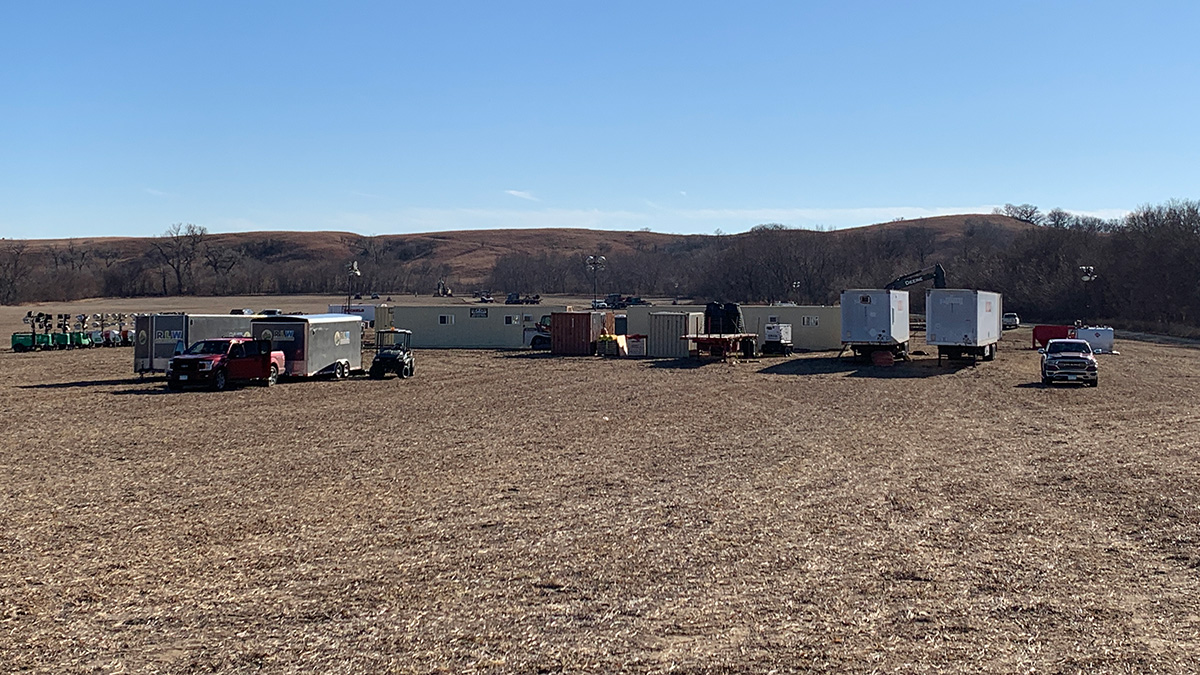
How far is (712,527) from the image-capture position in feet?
40.7

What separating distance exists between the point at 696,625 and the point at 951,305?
33512 millimetres

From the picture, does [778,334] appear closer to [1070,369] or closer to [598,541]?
[1070,369]

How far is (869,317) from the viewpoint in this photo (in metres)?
40.8

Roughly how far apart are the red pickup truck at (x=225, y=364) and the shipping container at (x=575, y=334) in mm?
18332

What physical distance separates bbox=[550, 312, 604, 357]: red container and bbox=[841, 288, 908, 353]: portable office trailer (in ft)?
41.5

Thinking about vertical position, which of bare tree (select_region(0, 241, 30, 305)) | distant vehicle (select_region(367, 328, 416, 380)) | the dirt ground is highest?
bare tree (select_region(0, 241, 30, 305))

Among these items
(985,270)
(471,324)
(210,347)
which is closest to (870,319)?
(471,324)

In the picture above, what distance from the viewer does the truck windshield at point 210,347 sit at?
31.5 metres

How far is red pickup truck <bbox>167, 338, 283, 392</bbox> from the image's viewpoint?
30.6 m

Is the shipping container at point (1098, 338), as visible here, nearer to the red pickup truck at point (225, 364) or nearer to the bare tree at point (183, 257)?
the red pickup truck at point (225, 364)

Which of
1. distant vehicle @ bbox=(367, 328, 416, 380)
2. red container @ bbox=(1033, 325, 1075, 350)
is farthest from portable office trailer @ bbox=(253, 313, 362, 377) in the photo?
red container @ bbox=(1033, 325, 1075, 350)

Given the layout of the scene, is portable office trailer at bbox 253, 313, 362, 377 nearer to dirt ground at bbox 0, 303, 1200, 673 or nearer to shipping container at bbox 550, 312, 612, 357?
dirt ground at bbox 0, 303, 1200, 673

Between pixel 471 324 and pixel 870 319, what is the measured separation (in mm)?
22328

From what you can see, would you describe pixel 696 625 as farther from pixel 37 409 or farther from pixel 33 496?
pixel 37 409
